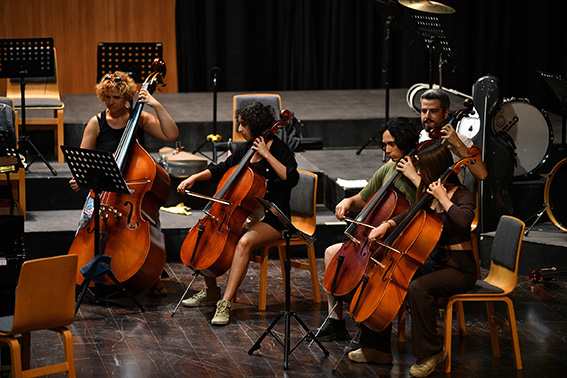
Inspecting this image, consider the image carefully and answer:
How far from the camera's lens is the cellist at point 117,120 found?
219 inches

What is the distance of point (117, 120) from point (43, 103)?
2.10m

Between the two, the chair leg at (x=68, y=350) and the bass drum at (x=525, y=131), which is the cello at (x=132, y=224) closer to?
the chair leg at (x=68, y=350)

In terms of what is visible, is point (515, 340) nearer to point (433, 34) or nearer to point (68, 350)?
point (68, 350)

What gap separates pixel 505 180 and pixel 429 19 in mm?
1559

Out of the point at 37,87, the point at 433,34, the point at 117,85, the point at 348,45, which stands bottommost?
the point at 37,87

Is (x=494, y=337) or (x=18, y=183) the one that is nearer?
(x=494, y=337)

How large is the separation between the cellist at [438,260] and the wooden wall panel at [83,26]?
5.91m

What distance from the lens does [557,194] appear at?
6391 millimetres

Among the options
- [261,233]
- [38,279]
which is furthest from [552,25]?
[38,279]

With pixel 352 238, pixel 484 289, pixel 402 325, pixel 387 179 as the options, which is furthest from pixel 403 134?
pixel 402 325

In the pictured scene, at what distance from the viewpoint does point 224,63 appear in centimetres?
1012

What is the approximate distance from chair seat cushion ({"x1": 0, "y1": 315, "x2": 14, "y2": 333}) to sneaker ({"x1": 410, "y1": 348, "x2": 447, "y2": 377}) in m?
1.96

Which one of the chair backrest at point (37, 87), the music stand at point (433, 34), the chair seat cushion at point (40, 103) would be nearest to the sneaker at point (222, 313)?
the music stand at point (433, 34)

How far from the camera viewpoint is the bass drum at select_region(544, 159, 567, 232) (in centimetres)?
637
